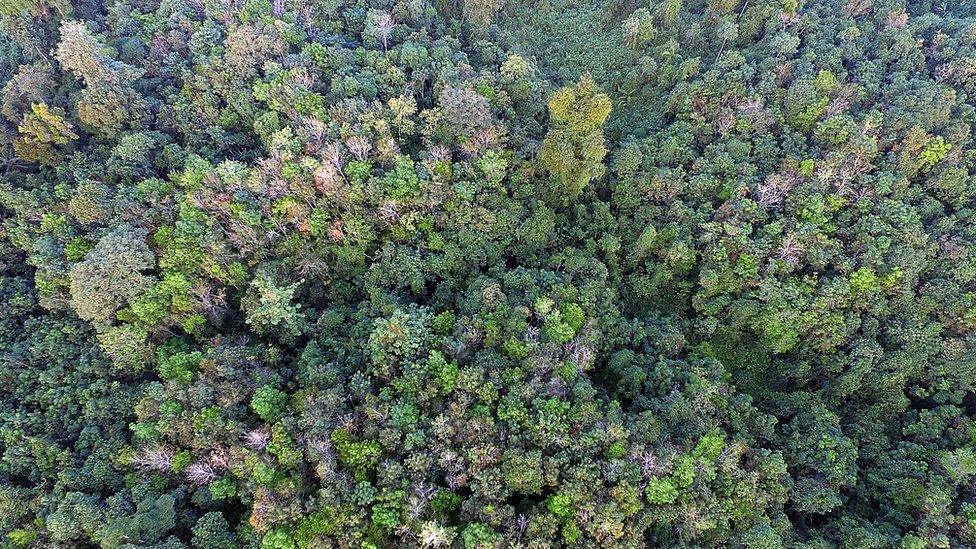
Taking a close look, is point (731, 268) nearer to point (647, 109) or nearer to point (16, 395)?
point (647, 109)

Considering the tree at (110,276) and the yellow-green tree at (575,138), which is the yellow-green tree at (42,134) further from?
the yellow-green tree at (575,138)

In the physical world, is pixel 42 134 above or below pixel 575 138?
above

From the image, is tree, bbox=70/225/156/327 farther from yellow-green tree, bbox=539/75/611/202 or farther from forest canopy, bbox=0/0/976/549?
yellow-green tree, bbox=539/75/611/202

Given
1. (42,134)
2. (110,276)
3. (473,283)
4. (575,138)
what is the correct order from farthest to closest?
(42,134)
(575,138)
(473,283)
(110,276)

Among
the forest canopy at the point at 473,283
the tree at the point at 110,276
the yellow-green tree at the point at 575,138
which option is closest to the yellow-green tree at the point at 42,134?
the forest canopy at the point at 473,283

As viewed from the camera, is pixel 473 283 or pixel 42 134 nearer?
pixel 473 283

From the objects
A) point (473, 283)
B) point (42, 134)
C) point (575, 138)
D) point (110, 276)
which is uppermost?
point (42, 134)

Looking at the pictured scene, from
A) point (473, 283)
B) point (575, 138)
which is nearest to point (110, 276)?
point (473, 283)

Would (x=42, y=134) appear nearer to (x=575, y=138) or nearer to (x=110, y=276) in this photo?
(x=110, y=276)
